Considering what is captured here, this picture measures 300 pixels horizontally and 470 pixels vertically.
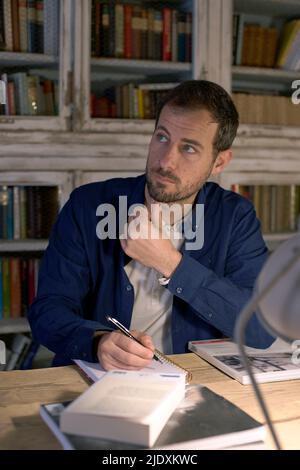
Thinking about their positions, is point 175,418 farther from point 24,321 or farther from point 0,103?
point 0,103

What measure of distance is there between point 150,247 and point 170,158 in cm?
35

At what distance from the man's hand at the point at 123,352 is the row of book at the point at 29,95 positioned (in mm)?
1509

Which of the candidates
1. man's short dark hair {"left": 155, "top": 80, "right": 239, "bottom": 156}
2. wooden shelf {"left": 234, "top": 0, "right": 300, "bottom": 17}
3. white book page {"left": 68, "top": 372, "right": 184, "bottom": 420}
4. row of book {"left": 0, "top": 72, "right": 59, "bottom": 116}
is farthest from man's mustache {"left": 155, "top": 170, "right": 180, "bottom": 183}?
wooden shelf {"left": 234, "top": 0, "right": 300, "bottom": 17}

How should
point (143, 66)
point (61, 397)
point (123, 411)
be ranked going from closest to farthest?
point (123, 411) < point (61, 397) < point (143, 66)

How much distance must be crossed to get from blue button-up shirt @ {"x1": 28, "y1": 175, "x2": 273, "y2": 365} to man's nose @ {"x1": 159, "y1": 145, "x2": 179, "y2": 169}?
13 cm

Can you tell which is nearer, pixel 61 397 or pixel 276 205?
pixel 61 397

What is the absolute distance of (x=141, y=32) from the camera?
259 centimetres

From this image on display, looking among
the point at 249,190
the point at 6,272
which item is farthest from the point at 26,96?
the point at 249,190

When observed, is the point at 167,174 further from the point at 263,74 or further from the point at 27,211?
the point at 263,74

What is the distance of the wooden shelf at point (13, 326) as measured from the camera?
2.42 metres

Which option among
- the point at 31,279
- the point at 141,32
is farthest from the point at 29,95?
the point at 31,279

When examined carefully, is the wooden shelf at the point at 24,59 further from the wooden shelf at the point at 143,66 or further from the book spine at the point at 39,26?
the wooden shelf at the point at 143,66

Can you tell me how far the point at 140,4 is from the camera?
2602mm

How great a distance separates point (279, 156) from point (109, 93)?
2.87 feet
